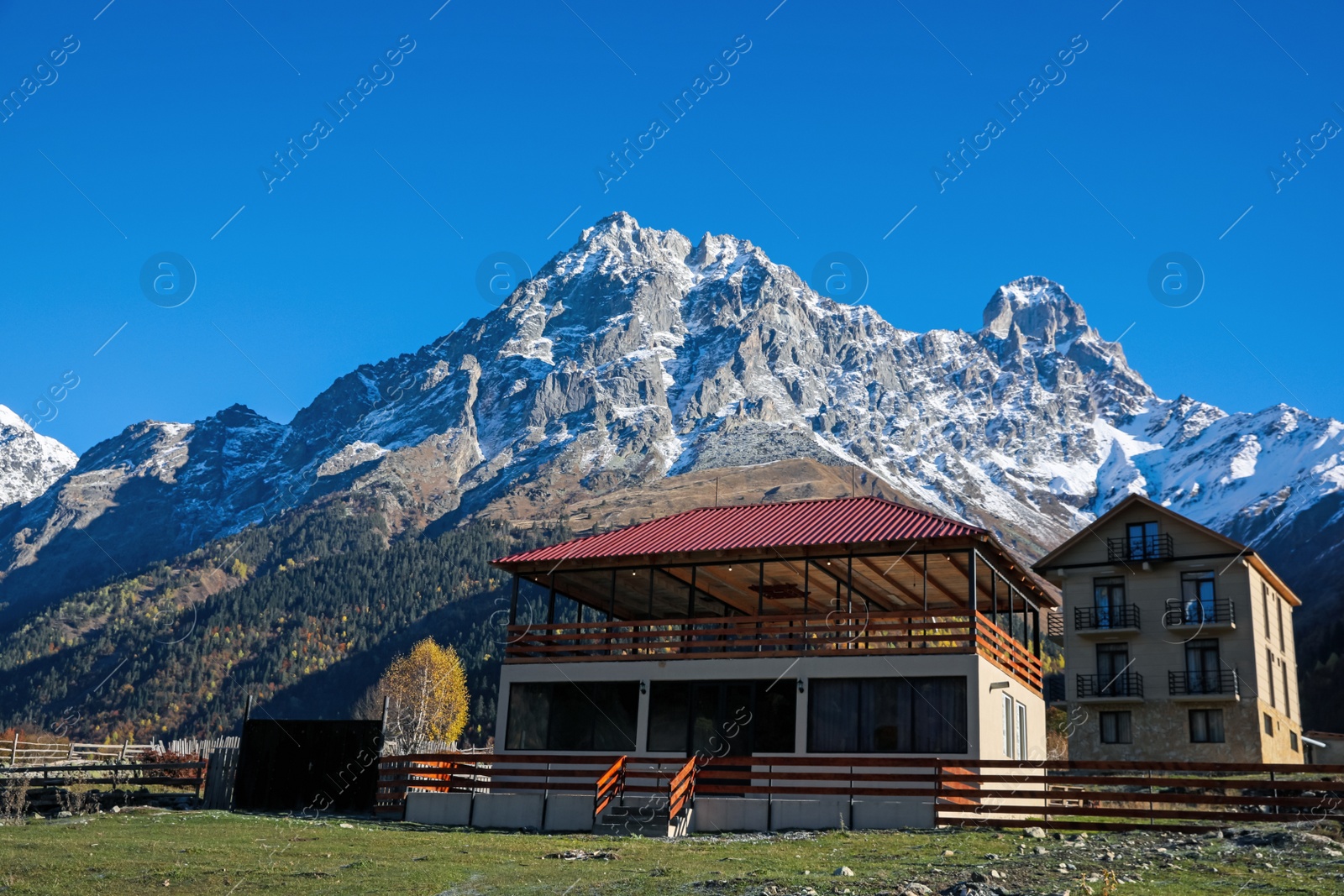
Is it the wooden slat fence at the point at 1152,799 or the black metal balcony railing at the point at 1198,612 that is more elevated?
the black metal balcony railing at the point at 1198,612

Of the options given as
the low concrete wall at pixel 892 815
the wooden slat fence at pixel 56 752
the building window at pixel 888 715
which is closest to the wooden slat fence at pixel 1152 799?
the low concrete wall at pixel 892 815

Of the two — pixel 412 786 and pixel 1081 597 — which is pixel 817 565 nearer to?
pixel 412 786

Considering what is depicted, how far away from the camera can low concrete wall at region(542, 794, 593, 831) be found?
2516 cm

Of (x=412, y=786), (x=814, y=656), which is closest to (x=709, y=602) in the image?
(x=814, y=656)

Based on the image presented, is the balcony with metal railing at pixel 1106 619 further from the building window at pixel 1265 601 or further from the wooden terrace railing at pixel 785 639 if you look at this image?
the wooden terrace railing at pixel 785 639

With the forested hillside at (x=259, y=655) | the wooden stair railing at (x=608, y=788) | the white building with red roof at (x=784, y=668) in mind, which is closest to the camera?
the wooden stair railing at (x=608, y=788)

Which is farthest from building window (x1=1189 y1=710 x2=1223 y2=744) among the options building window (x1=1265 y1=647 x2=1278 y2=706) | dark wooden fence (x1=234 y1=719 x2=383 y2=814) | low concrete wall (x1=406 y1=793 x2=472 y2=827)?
low concrete wall (x1=406 y1=793 x2=472 y2=827)

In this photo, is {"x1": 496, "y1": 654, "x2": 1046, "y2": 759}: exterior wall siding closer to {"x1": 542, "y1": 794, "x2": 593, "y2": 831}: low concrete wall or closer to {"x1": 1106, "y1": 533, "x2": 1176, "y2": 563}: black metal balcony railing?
{"x1": 542, "y1": 794, "x2": 593, "y2": 831}: low concrete wall

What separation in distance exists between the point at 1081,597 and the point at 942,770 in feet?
103

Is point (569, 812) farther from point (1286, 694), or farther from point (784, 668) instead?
point (1286, 694)

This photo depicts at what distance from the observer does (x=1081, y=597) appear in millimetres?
53344

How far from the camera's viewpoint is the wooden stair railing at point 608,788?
24.9 m

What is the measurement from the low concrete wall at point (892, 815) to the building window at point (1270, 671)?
34815mm

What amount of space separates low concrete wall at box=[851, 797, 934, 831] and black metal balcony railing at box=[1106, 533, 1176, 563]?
3213 cm
